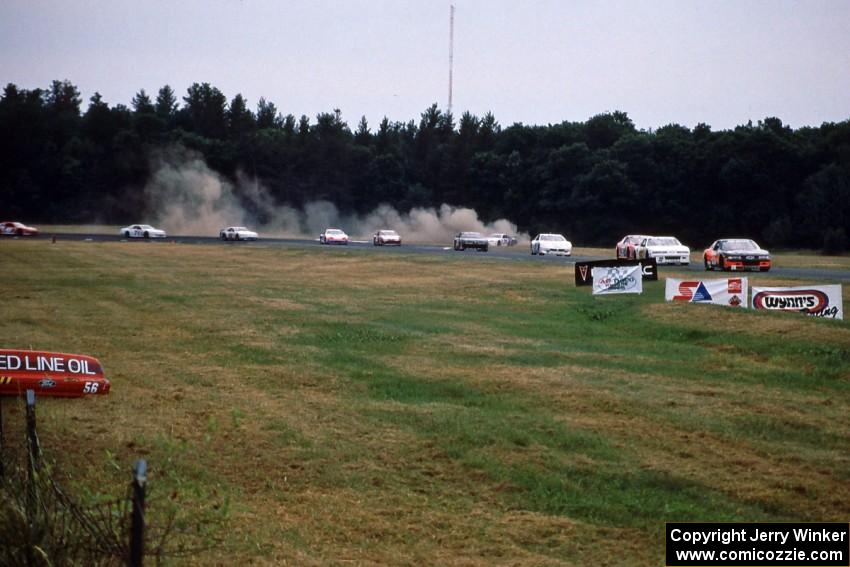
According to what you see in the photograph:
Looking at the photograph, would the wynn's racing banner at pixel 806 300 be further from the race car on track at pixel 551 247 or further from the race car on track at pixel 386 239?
the race car on track at pixel 386 239

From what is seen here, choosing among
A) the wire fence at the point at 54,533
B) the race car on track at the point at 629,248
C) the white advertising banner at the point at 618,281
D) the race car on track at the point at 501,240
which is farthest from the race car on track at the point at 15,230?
the wire fence at the point at 54,533

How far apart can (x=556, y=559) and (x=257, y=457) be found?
14.9ft

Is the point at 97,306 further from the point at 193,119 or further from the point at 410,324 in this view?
the point at 193,119

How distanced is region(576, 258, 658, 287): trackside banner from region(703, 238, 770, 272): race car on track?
10.8 metres

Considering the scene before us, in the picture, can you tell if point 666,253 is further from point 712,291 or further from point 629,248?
point 712,291

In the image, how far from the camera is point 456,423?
14.4 m

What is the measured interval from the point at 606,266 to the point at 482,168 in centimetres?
8584

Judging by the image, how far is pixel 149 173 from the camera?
116812 millimetres

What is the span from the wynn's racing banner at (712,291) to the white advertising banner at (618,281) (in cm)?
190

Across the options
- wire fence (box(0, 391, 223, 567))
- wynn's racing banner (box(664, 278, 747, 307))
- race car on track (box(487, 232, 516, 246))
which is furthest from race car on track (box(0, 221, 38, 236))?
wire fence (box(0, 391, 223, 567))

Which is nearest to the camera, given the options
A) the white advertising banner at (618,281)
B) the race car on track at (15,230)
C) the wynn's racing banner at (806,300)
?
the wynn's racing banner at (806,300)

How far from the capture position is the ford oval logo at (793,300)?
2583 centimetres

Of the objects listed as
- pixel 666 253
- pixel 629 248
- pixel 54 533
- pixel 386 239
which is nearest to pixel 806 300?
pixel 54 533

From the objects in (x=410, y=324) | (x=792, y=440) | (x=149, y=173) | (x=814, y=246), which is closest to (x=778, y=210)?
(x=814, y=246)
